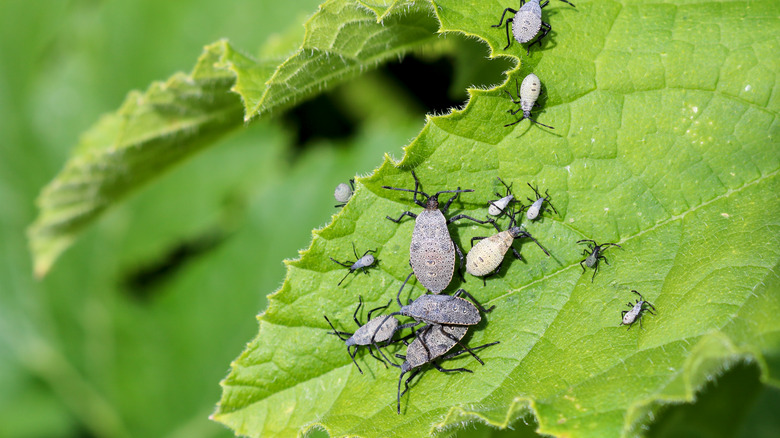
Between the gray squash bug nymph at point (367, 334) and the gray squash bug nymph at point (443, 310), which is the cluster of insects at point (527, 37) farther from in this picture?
the gray squash bug nymph at point (367, 334)

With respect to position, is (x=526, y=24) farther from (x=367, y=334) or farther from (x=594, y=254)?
(x=367, y=334)

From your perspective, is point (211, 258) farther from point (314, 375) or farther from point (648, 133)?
point (648, 133)

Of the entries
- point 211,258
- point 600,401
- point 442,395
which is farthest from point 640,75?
point 211,258

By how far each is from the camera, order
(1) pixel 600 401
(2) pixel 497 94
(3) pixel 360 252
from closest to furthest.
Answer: (1) pixel 600 401, (2) pixel 497 94, (3) pixel 360 252

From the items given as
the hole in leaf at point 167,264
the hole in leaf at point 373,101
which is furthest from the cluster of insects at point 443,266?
the hole in leaf at point 167,264

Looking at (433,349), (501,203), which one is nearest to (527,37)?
(501,203)
